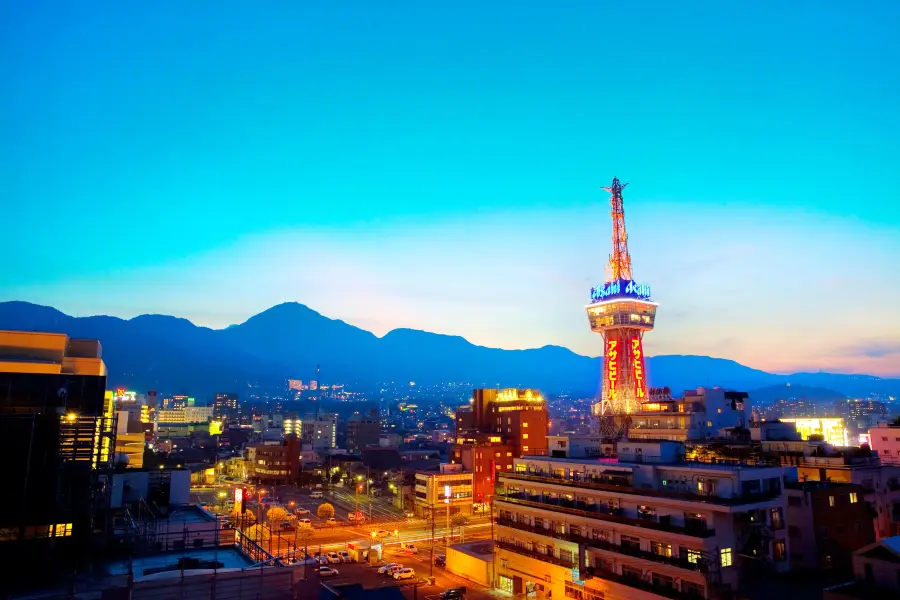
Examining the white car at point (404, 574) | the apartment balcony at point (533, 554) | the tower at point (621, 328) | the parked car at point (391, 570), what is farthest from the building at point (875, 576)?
the tower at point (621, 328)

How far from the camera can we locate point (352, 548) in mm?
54875

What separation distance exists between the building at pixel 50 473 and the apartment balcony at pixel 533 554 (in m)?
28.0

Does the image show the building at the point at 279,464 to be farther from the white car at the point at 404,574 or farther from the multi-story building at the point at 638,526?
the multi-story building at the point at 638,526

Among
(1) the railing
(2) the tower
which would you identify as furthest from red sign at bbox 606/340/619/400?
(1) the railing

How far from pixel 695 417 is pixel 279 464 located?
2675 inches

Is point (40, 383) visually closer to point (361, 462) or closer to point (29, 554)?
point (29, 554)

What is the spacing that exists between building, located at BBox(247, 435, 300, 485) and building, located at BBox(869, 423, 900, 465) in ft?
274

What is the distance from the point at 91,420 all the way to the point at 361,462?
298 feet

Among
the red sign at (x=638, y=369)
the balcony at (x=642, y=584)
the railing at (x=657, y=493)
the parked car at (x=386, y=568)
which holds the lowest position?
the parked car at (x=386, y=568)

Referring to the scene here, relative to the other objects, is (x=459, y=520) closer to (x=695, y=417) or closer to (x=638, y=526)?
(x=695, y=417)

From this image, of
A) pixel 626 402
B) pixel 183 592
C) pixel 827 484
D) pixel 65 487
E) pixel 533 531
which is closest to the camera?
pixel 183 592

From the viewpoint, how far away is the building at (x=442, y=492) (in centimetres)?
7881

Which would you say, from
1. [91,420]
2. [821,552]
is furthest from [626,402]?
[91,420]

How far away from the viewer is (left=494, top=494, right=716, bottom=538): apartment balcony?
3331 cm
